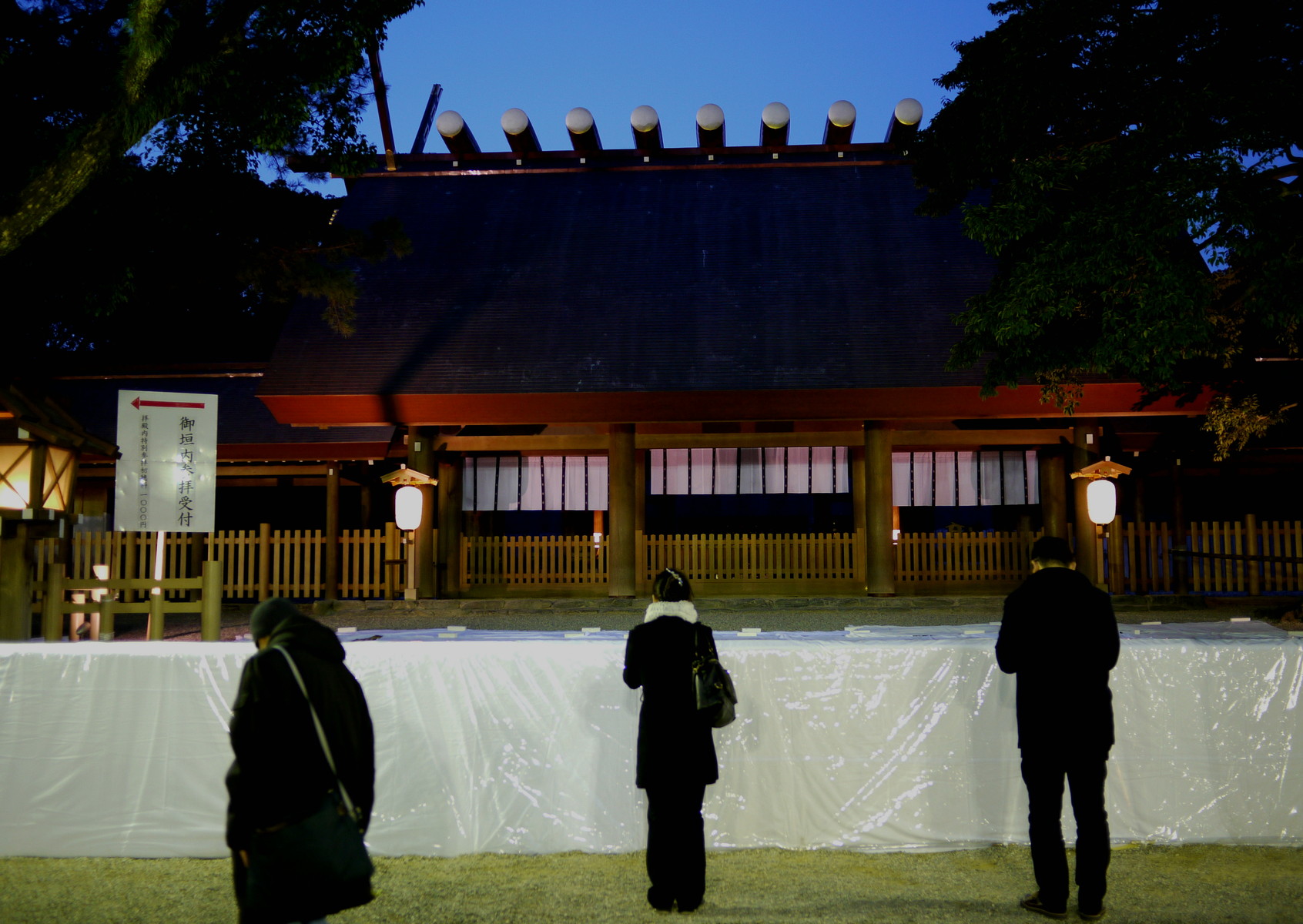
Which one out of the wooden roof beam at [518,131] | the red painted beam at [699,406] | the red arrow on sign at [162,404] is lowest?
the red arrow on sign at [162,404]

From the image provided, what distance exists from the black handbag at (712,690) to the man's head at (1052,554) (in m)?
1.46

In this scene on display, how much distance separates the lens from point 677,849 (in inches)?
164

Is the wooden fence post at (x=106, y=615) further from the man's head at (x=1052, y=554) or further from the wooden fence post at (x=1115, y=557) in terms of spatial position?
the wooden fence post at (x=1115, y=557)

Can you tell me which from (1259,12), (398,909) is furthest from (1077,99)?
(398,909)

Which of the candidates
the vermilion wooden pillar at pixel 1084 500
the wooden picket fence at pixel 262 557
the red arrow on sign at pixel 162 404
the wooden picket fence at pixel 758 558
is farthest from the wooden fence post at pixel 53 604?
the vermilion wooden pillar at pixel 1084 500

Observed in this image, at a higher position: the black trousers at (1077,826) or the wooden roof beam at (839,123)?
the wooden roof beam at (839,123)

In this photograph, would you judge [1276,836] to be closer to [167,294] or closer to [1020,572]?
[1020,572]

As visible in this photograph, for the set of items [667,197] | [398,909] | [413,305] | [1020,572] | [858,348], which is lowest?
[398,909]

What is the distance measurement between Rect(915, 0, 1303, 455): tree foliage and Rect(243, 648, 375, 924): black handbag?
7.36 m

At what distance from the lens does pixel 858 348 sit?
46.4 ft

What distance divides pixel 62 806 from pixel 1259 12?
1035cm

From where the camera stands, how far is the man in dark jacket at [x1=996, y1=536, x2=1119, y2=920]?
4023mm

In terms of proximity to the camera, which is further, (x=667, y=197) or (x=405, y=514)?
(x=667, y=197)

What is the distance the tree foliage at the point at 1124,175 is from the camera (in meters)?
7.74
